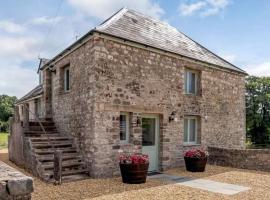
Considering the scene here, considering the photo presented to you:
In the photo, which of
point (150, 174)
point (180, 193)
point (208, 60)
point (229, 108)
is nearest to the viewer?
point (180, 193)

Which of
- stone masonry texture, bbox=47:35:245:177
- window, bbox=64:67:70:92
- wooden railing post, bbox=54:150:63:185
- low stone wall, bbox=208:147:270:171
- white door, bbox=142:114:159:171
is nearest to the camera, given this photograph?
wooden railing post, bbox=54:150:63:185

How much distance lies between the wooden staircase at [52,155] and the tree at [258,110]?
22.8 metres

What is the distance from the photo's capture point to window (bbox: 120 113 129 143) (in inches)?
408

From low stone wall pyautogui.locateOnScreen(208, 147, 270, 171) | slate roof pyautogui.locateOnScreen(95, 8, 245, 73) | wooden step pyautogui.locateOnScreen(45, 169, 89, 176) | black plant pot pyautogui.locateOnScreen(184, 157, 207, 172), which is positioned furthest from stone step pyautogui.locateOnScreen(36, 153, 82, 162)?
low stone wall pyautogui.locateOnScreen(208, 147, 270, 171)

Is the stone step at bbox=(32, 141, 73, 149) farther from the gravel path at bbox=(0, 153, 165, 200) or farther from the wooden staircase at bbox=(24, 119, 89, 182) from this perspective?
the gravel path at bbox=(0, 153, 165, 200)

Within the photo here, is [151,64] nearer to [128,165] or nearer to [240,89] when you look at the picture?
[128,165]

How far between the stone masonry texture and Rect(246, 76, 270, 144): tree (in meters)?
16.0

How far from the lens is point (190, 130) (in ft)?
42.9

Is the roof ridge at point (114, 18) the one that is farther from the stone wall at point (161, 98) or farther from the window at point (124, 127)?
the window at point (124, 127)

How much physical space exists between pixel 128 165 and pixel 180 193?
1.96 m

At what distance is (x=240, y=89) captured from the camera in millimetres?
15758

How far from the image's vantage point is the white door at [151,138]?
438 inches

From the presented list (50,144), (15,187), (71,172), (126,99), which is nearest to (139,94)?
(126,99)

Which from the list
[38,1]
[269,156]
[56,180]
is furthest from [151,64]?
[269,156]
